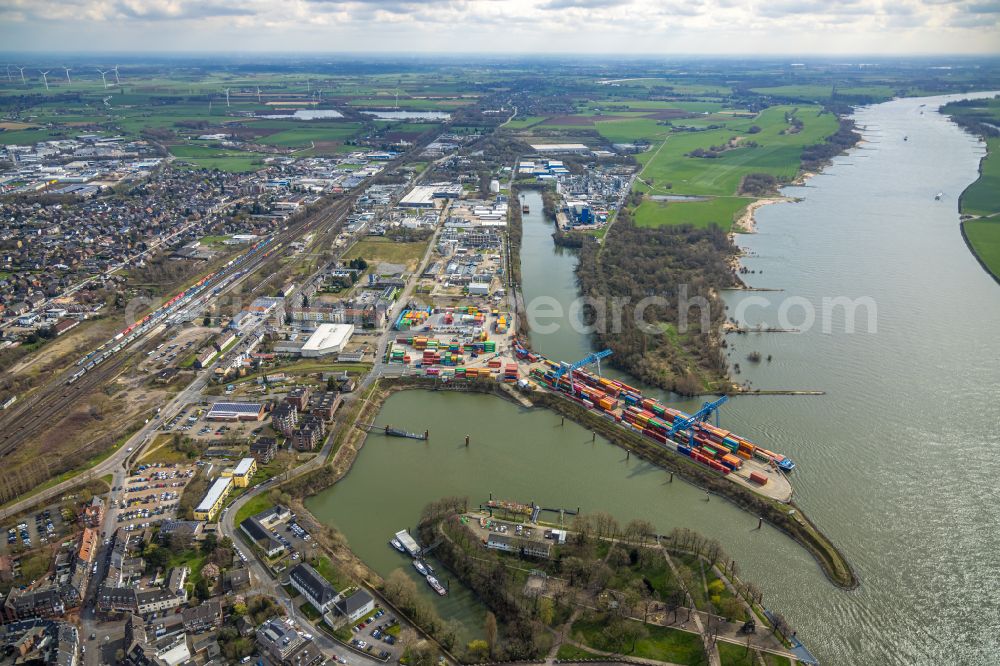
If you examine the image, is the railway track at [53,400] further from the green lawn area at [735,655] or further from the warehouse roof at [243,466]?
the green lawn area at [735,655]

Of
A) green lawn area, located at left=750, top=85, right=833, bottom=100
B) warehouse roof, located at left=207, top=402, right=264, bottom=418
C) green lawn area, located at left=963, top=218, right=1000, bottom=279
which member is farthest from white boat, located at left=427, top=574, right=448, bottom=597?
green lawn area, located at left=750, top=85, right=833, bottom=100

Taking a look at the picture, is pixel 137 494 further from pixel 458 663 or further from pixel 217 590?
pixel 458 663

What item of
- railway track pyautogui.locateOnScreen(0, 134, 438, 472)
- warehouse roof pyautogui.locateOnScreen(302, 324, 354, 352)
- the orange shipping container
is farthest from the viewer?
warehouse roof pyautogui.locateOnScreen(302, 324, 354, 352)

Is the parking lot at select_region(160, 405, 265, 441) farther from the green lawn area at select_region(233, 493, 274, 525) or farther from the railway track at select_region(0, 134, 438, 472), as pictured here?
the railway track at select_region(0, 134, 438, 472)

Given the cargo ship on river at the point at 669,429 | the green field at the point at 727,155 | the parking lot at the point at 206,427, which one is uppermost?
the green field at the point at 727,155

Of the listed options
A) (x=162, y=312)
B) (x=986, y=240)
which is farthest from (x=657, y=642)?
(x=986, y=240)

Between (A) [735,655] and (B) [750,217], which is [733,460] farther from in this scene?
(B) [750,217]

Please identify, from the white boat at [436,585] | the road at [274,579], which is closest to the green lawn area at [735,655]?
the white boat at [436,585]
